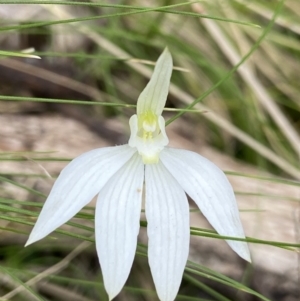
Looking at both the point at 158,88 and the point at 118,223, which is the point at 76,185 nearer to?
the point at 118,223

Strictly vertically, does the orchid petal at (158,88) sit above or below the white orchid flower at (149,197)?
above

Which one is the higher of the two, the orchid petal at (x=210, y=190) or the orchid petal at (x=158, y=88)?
the orchid petal at (x=158, y=88)

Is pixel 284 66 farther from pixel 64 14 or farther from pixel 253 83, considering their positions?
pixel 64 14

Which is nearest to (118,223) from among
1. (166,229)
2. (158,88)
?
(166,229)
